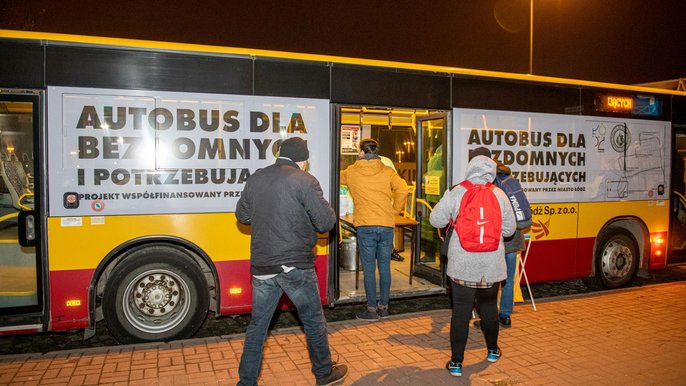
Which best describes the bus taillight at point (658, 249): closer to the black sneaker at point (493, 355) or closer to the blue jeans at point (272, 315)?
the black sneaker at point (493, 355)

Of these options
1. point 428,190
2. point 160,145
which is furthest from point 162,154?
point 428,190

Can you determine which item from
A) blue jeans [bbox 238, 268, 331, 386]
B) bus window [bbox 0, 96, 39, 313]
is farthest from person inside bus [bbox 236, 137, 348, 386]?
bus window [bbox 0, 96, 39, 313]

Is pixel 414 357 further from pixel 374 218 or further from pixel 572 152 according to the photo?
pixel 572 152

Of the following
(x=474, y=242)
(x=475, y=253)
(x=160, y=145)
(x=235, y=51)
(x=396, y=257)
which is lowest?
(x=396, y=257)

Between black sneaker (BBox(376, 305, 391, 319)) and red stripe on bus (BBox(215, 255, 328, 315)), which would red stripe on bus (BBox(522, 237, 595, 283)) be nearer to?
black sneaker (BBox(376, 305, 391, 319))

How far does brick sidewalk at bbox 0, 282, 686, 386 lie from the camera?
15.4 feet

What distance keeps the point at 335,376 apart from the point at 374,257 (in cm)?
223

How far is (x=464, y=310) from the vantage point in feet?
15.3

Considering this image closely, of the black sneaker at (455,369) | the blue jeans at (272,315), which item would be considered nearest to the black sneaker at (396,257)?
the black sneaker at (455,369)

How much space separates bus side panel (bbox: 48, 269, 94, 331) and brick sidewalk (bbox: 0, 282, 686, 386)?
0.31 m

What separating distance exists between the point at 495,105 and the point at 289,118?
298 centimetres

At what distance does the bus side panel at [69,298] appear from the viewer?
5207mm

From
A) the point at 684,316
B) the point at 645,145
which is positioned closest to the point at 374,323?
the point at 684,316

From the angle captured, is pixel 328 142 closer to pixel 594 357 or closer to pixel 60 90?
pixel 60 90
